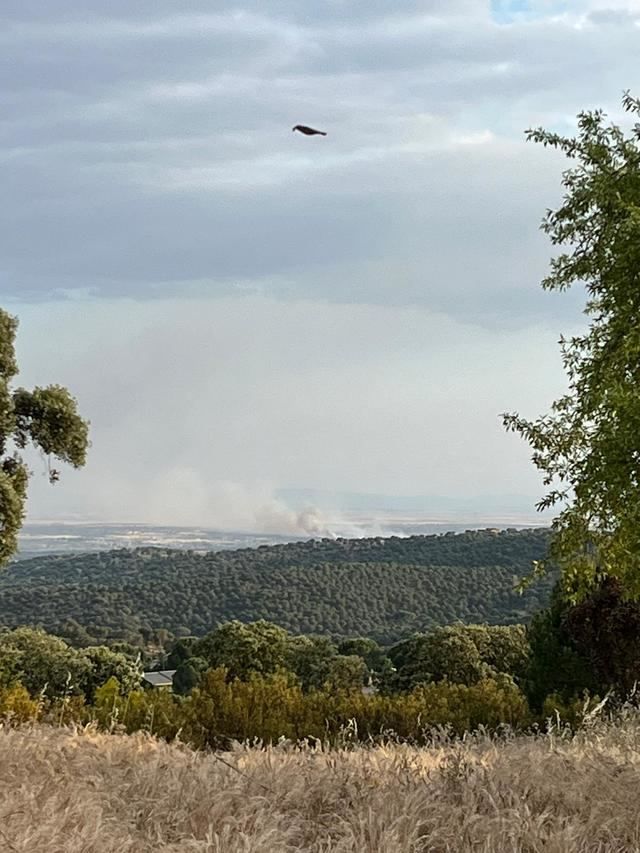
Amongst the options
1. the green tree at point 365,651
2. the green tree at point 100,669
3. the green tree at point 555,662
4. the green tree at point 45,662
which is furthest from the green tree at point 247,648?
the green tree at point 555,662

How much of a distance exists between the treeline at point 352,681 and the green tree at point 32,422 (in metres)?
3.83

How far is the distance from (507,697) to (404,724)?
11.6 ft

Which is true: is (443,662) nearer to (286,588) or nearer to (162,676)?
(162,676)

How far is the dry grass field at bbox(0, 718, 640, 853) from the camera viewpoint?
4.48 metres

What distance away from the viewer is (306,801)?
215 inches

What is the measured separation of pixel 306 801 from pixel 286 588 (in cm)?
6131

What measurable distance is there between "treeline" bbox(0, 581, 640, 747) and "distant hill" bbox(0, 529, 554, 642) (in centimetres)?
1994

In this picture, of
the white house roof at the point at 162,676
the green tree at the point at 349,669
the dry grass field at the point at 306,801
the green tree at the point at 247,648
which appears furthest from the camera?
the white house roof at the point at 162,676

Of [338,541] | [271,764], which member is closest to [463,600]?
[338,541]

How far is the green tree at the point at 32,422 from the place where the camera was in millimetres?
16344

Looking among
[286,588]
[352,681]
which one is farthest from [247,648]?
[286,588]

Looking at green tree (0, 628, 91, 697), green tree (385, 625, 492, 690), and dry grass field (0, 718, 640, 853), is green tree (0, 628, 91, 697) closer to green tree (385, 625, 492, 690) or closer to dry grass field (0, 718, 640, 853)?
green tree (385, 625, 492, 690)

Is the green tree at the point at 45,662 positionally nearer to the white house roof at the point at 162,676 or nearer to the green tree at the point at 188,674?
the green tree at the point at 188,674

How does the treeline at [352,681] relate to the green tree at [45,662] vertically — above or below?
above
